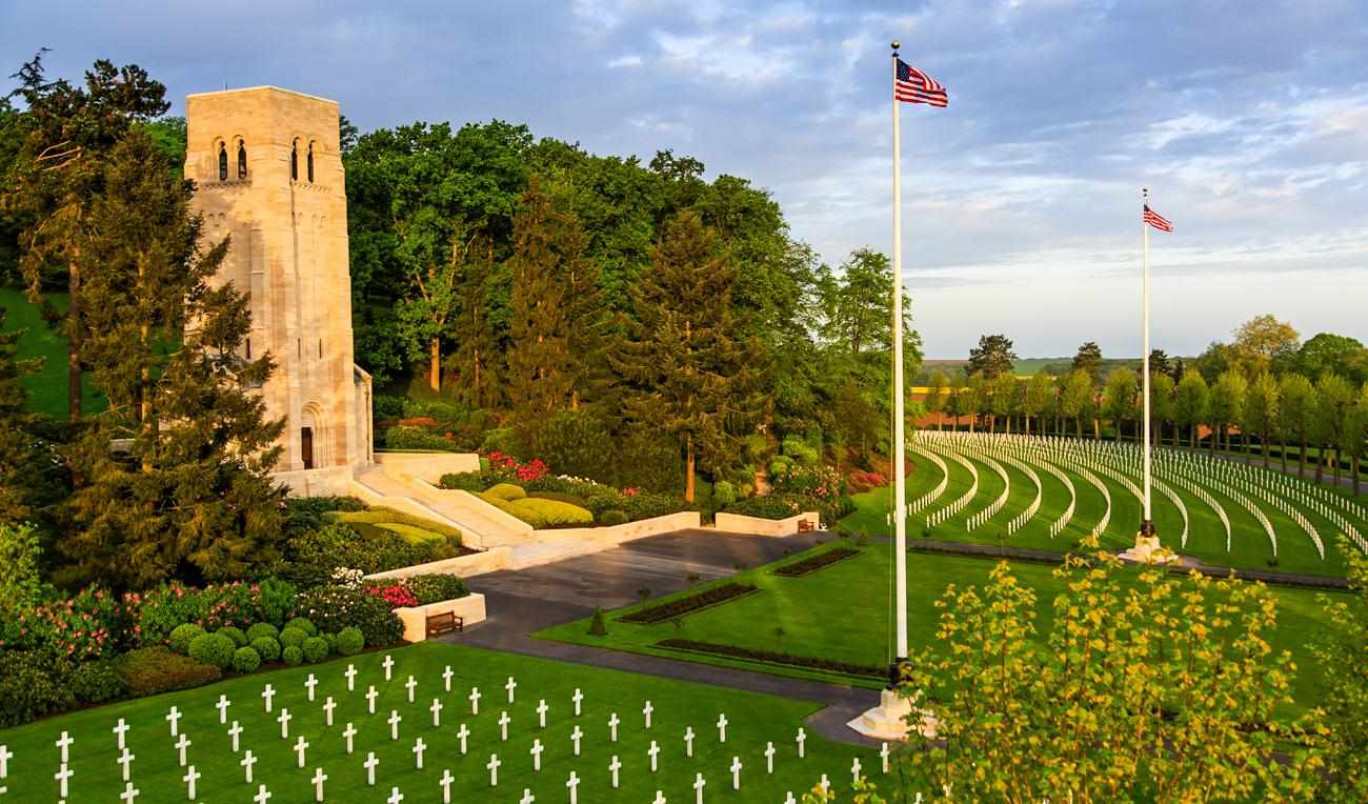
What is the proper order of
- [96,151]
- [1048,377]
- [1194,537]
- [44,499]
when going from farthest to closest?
[1048,377] < [1194,537] < [96,151] < [44,499]

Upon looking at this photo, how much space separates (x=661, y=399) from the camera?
55.7 meters

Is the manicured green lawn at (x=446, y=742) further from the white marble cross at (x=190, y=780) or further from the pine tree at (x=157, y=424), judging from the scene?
the pine tree at (x=157, y=424)

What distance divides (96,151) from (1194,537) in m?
51.4

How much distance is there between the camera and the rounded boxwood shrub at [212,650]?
85.9ft

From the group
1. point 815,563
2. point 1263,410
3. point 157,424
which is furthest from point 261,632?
point 1263,410

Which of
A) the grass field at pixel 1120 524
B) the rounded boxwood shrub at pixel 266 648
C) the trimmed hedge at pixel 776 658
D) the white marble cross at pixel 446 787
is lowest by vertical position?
the grass field at pixel 1120 524

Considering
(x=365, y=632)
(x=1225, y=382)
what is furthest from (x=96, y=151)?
(x=1225, y=382)

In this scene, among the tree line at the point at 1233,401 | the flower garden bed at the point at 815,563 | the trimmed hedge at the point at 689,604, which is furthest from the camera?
the tree line at the point at 1233,401

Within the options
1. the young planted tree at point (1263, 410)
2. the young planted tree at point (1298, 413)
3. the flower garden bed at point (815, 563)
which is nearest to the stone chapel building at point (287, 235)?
the flower garden bed at point (815, 563)

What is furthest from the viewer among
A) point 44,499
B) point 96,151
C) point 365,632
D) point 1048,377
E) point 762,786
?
point 1048,377

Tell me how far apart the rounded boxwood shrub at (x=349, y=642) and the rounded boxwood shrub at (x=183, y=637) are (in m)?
3.45

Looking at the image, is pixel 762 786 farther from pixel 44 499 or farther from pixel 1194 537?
pixel 1194 537

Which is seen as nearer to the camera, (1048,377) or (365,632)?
(365,632)

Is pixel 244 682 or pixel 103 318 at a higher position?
pixel 103 318
